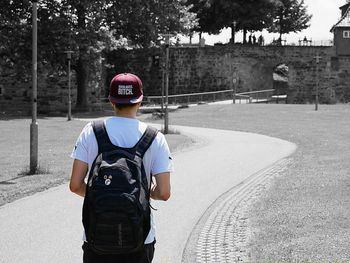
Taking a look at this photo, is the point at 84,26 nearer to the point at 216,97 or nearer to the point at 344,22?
the point at 216,97

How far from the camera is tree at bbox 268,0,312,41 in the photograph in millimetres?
72844

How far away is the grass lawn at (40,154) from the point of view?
12.4 metres

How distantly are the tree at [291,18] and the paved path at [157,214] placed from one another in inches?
2227

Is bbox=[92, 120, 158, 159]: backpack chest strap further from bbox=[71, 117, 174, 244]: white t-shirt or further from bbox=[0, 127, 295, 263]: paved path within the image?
bbox=[0, 127, 295, 263]: paved path

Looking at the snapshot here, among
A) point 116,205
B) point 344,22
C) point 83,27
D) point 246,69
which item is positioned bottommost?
point 116,205

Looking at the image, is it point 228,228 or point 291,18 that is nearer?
point 228,228

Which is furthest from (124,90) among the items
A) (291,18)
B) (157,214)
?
(291,18)

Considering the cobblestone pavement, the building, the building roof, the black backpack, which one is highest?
the building roof

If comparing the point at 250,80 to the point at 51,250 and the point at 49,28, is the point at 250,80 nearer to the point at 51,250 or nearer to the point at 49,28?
the point at 49,28

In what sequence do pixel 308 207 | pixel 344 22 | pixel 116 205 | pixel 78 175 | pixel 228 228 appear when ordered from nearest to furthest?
1. pixel 116 205
2. pixel 78 175
3. pixel 228 228
4. pixel 308 207
5. pixel 344 22

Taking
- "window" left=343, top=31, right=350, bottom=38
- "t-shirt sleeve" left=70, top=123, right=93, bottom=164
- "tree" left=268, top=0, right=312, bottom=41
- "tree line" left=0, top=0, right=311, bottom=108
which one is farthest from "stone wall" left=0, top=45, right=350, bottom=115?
"t-shirt sleeve" left=70, top=123, right=93, bottom=164

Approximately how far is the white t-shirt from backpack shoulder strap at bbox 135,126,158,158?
0.02 meters

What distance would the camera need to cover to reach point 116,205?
13.3ft

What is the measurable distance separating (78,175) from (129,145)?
427 mm
